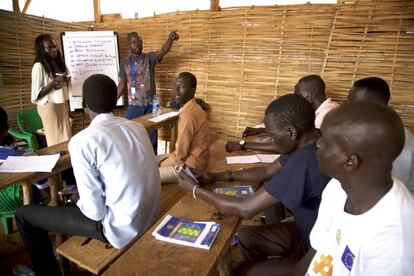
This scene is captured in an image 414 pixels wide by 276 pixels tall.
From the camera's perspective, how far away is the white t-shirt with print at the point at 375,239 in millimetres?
906

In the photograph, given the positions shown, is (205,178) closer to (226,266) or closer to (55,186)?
(226,266)

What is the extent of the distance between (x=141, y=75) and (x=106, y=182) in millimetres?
3287

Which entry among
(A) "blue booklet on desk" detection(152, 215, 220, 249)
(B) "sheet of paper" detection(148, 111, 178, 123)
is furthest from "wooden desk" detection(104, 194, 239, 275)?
(B) "sheet of paper" detection(148, 111, 178, 123)

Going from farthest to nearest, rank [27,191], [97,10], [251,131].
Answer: [97,10]
[251,131]
[27,191]

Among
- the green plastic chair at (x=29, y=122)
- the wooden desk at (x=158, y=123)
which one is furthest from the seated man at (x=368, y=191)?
→ the green plastic chair at (x=29, y=122)

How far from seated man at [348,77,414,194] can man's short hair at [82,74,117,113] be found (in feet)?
4.75

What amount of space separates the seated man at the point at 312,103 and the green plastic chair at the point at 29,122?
2.96 m

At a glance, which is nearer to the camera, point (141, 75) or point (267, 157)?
point (267, 157)

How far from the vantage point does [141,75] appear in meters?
4.70

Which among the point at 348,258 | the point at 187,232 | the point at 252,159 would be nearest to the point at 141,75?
the point at 252,159

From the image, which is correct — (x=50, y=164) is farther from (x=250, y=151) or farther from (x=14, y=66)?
(x=14, y=66)

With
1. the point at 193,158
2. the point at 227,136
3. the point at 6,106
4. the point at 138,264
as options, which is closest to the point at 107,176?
the point at 138,264

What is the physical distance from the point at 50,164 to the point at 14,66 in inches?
123

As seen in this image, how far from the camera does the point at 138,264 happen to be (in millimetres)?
1229
